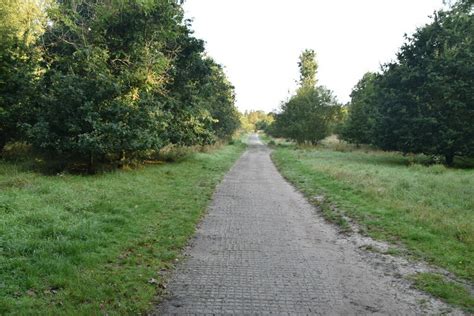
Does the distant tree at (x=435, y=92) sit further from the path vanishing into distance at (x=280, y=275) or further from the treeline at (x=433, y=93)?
the path vanishing into distance at (x=280, y=275)

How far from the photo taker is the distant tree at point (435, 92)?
2861 cm

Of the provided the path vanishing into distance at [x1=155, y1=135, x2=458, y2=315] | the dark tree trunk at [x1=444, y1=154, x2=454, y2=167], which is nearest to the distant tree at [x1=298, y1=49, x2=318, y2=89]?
the dark tree trunk at [x1=444, y1=154, x2=454, y2=167]

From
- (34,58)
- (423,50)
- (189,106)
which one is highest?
(423,50)

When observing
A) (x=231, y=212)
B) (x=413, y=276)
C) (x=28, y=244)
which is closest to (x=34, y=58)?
(x=231, y=212)

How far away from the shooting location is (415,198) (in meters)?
14.5

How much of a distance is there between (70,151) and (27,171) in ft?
6.60

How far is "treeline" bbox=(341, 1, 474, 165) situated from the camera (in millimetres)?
28609

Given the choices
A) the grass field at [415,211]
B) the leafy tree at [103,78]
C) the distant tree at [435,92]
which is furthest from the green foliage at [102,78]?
the distant tree at [435,92]

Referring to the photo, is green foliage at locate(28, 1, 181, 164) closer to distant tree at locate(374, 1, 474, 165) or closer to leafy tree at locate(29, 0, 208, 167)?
leafy tree at locate(29, 0, 208, 167)

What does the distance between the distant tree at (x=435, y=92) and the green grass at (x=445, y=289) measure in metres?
24.3

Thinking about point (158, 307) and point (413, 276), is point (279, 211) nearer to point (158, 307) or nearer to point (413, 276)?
point (413, 276)

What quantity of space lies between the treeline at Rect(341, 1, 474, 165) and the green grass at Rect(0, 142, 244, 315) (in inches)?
846

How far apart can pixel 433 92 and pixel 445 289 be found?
27209mm

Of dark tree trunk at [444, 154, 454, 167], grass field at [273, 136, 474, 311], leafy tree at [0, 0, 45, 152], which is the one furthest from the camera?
dark tree trunk at [444, 154, 454, 167]
